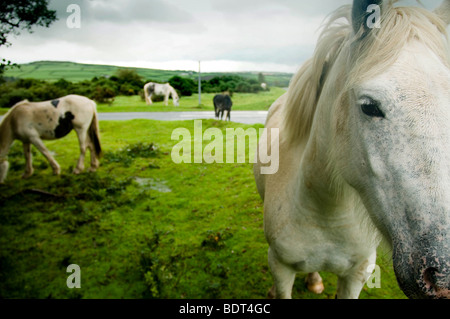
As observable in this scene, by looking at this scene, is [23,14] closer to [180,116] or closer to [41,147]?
[41,147]

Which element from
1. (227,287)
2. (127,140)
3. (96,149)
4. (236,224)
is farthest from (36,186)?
(227,287)

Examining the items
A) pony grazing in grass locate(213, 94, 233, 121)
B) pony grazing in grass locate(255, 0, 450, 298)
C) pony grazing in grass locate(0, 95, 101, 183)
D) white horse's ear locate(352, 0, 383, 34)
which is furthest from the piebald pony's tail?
white horse's ear locate(352, 0, 383, 34)

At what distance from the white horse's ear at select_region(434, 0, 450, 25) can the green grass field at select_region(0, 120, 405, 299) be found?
1344mm

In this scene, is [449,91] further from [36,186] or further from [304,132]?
[36,186]

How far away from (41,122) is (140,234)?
14.8ft

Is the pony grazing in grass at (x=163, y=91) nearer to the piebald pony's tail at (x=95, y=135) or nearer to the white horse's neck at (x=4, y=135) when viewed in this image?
the piebald pony's tail at (x=95, y=135)

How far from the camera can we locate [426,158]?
2.93 ft

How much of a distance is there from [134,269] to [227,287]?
1344 millimetres

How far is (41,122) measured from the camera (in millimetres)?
6602

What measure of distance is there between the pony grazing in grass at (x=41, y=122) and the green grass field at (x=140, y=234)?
0.83m

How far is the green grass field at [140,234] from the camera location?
10.7ft

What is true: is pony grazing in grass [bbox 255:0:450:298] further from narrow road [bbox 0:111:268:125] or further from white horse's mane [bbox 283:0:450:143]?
narrow road [bbox 0:111:268:125]

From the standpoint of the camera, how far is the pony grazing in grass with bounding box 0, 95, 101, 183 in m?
6.50

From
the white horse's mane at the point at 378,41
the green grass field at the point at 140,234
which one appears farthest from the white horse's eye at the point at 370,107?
the green grass field at the point at 140,234
